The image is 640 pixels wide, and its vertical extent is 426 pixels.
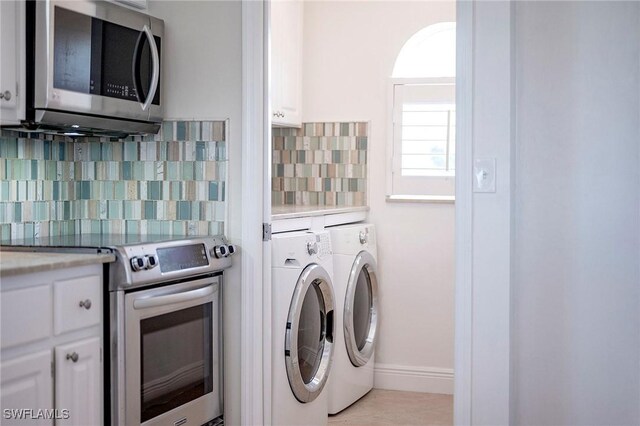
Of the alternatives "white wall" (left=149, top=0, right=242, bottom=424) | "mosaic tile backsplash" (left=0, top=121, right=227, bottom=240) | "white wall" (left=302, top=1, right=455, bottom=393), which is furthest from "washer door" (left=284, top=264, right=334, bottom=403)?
"white wall" (left=302, top=1, right=455, bottom=393)

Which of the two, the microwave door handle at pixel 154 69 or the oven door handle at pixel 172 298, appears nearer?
the oven door handle at pixel 172 298

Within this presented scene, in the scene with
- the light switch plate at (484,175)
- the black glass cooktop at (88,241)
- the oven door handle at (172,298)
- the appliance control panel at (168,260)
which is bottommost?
the oven door handle at (172,298)

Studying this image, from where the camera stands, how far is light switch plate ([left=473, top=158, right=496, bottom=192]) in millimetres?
2715

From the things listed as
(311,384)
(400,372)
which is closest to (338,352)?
(311,384)

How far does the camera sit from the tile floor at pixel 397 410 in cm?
404

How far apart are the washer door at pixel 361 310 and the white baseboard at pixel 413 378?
28 cm

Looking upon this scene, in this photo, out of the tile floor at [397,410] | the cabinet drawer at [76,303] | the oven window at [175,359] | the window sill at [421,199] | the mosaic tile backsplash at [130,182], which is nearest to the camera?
the cabinet drawer at [76,303]

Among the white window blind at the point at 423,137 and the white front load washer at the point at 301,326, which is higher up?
the white window blind at the point at 423,137

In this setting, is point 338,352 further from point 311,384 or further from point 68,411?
point 68,411

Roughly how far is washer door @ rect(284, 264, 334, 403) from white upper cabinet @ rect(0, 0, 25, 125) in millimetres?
1383

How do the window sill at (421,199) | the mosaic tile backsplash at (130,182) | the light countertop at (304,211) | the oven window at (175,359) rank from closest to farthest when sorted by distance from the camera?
the oven window at (175,359), the mosaic tile backsplash at (130,182), the light countertop at (304,211), the window sill at (421,199)

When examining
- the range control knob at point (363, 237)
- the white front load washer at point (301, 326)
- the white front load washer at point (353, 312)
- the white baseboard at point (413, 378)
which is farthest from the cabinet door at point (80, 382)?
the white baseboard at point (413, 378)

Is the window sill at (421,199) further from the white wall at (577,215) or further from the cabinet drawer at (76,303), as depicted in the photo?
the cabinet drawer at (76,303)

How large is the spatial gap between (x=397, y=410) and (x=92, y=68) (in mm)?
2374
